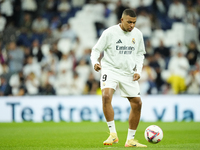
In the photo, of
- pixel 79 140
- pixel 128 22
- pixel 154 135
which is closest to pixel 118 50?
pixel 128 22

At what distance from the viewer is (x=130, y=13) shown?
6797mm

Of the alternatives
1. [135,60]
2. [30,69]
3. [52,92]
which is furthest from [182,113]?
[135,60]

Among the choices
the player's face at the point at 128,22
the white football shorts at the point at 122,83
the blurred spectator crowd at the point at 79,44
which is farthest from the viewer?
the blurred spectator crowd at the point at 79,44

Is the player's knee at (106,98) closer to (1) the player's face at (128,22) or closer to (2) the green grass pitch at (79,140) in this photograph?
(2) the green grass pitch at (79,140)

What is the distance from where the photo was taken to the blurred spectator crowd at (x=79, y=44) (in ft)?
51.9

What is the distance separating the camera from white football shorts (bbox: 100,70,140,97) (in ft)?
22.7

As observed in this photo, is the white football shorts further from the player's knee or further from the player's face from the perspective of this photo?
the player's face

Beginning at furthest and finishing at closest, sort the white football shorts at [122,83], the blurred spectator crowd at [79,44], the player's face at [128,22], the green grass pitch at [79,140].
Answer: the blurred spectator crowd at [79,44] < the white football shorts at [122,83] < the player's face at [128,22] < the green grass pitch at [79,140]

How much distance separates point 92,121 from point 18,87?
10.9 feet

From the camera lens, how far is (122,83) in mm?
6949

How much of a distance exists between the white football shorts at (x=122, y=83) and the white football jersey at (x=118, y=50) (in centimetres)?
Result: 9

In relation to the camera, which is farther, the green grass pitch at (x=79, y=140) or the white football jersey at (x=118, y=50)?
the white football jersey at (x=118, y=50)

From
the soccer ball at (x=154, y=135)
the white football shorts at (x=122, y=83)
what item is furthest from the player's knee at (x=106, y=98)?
the soccer ball at (x=154, y=135)

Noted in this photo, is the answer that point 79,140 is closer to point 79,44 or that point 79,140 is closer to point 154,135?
point 154,135
